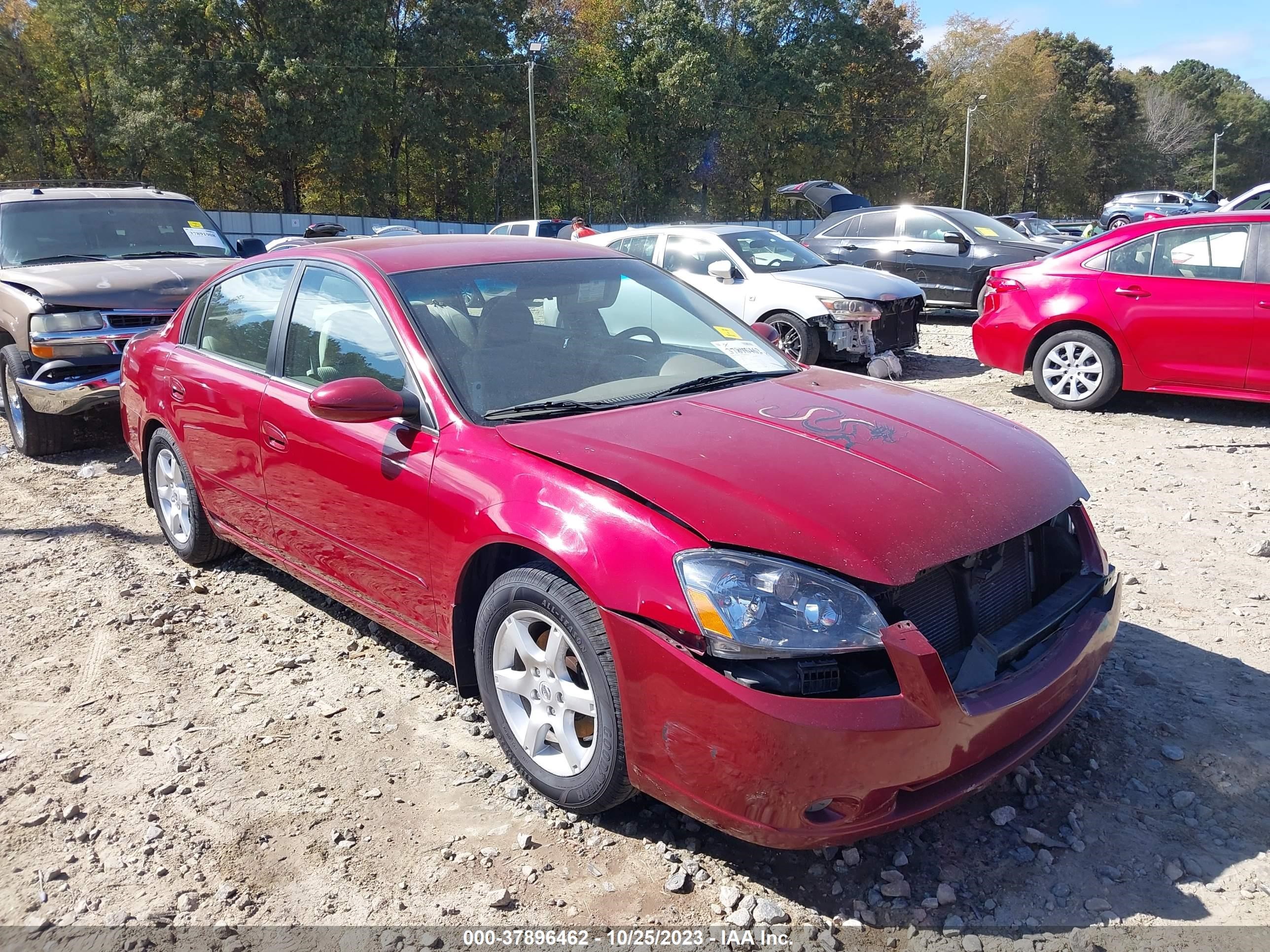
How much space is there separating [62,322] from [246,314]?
3370mm

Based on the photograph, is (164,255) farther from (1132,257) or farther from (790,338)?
(1132,257)

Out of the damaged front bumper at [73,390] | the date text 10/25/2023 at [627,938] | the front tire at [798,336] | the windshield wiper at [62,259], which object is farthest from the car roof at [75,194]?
the date text 10/25/2023 at [627,938]

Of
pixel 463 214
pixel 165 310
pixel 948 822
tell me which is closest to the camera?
pixel 948 822

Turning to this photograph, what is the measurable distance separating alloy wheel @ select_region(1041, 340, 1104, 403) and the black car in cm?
504

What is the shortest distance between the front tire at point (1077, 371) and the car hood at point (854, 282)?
1.95 meters

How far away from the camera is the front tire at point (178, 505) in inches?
186

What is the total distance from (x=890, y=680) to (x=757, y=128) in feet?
187

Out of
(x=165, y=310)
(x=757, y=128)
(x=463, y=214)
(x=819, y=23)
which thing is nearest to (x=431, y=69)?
(x=463, y=214)

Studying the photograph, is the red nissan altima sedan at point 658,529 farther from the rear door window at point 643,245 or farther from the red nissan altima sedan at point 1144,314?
the rear door window at point 643,245

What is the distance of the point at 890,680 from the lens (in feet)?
7.63

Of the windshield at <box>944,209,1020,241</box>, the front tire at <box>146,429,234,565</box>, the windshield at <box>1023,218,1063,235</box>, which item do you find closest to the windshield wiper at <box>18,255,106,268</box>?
the front tire at <box>146,429,234,565</box>

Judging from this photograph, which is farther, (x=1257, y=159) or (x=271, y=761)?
(x=1257, y=159)

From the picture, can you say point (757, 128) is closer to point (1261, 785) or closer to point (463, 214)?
point (463, 214)

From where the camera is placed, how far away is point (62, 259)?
296 inches
